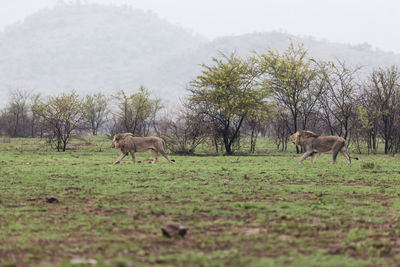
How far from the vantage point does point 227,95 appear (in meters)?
37.9

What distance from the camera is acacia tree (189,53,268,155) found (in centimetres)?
3788

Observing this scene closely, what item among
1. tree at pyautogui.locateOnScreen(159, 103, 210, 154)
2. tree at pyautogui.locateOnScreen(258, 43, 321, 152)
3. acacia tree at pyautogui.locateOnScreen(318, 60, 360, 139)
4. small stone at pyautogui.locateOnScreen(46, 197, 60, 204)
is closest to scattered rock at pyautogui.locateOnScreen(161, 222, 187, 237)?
small stone at pyautogui.locateOnScreen(46, 197, 60, 204)

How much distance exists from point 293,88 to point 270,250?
3597cm

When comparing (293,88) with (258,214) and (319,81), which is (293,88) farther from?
(258,214)

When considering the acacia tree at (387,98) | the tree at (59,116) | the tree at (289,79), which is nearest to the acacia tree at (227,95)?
the tree at (289,79)

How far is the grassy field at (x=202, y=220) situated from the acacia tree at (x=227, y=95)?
2000cm

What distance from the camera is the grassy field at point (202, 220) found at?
744 cm

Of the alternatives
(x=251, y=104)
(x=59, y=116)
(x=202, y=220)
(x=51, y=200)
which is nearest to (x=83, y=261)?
(x=202, y=220)

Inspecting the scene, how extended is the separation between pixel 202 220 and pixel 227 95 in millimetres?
28233

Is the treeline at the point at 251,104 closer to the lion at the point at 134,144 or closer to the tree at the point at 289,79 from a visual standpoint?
the tree at the point at 289,79

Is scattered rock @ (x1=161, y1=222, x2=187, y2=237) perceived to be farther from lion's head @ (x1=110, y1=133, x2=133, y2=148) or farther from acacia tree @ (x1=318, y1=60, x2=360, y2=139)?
acacia tree @ (x1=318, y1=60, x2=360, y2=139)

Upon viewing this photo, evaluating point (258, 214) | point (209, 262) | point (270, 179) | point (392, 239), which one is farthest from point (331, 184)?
point (209, 262)

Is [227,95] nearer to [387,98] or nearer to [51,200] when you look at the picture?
[387,98]

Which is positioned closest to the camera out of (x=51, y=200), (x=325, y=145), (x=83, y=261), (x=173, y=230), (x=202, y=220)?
(x=83, y=261)
